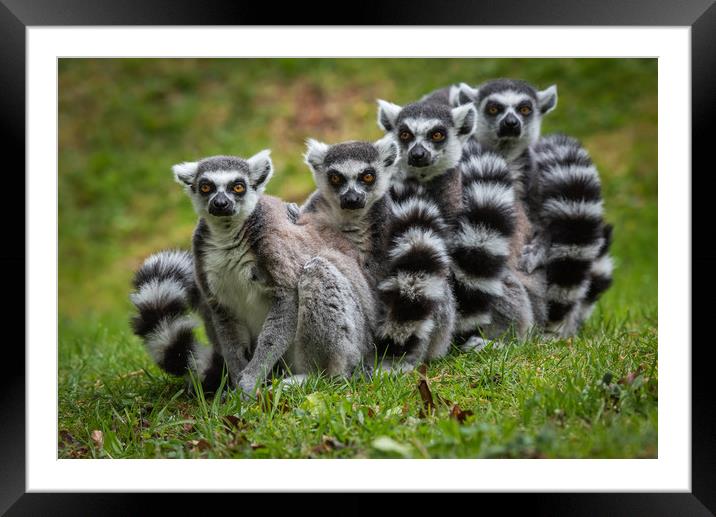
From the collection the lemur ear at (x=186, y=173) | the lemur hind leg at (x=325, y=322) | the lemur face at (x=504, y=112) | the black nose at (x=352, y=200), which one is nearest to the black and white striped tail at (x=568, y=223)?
the lemur face at (x=504, y=112)

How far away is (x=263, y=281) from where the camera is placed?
4.54 meters

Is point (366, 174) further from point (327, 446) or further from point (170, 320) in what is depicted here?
point (327, 446)

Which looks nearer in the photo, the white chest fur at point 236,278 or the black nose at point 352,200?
the white chest fur at point 236,278

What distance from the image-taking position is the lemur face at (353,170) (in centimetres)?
482

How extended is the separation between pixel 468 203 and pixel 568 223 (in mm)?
945

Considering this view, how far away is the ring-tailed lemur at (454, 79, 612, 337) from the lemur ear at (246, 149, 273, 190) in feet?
6.07

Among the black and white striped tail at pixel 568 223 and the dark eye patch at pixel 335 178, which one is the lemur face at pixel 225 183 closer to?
the dark eye patch at pixel 335 178

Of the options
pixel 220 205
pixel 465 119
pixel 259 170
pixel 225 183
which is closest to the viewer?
pixel 220 205

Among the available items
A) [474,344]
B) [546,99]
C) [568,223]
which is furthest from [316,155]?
[546,99]

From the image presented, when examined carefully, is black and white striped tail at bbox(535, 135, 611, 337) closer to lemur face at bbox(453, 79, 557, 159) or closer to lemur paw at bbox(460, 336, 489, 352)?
lemur face at bbox(453, 79, 557, 159)

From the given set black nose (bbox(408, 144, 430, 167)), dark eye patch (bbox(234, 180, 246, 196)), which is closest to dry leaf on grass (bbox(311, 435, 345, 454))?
dark eye patch (bbox(234, 180, 246, 196))

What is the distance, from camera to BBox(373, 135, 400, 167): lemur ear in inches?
198
